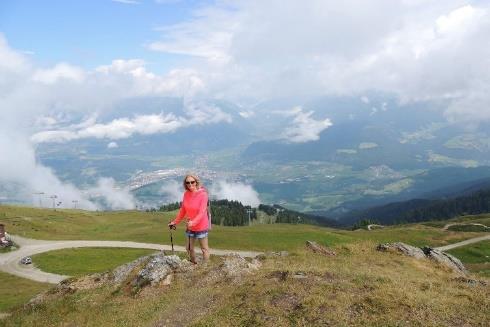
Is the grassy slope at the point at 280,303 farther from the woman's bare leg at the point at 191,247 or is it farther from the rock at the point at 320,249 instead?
the rock at the point at 320,249

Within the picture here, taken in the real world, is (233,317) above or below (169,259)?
below

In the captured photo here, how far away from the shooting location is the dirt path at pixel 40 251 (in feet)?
226

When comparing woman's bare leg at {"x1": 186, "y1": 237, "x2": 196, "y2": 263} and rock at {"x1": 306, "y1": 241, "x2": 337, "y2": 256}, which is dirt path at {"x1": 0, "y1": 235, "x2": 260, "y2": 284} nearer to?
rock at {"x1": 306, "y1": 241, "x2": 337, "y2": 256}

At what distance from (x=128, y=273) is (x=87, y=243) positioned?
2655 inches

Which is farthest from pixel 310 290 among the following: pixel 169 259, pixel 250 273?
pixel 169 259

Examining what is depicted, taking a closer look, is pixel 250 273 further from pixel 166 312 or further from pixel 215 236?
pixel 215 236

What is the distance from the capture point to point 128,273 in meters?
31.2

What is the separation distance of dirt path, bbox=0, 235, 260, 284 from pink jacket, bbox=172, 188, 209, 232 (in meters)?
47.4

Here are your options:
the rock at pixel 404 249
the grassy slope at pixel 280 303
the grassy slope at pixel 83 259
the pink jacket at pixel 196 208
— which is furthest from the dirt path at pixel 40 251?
the pink jacket at pixel 196 208

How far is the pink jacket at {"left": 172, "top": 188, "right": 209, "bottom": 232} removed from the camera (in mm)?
25656

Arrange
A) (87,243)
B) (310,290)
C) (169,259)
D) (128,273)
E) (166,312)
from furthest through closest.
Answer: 1. (87,243)
2. (128,273)
3. (169,259)
4. (166,312)
5. (310,290)

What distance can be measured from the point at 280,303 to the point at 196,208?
805 centimetres

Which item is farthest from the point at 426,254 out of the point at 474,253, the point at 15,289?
the point at 474,253

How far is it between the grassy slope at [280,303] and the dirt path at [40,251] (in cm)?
4331
